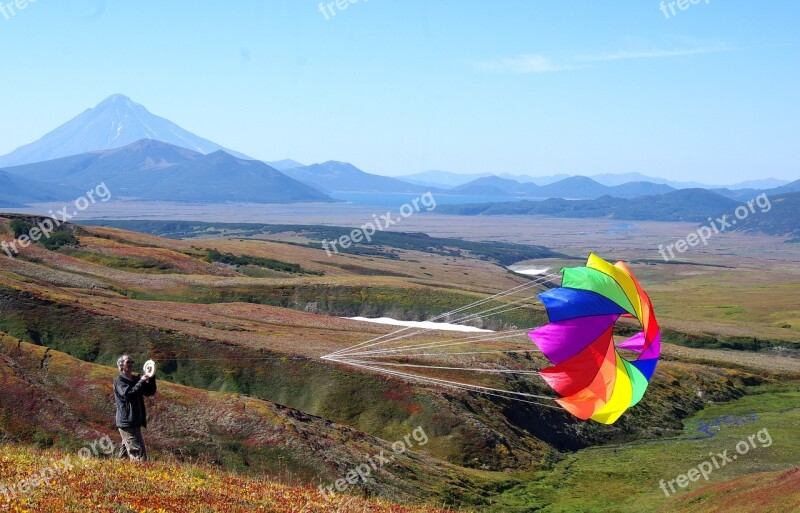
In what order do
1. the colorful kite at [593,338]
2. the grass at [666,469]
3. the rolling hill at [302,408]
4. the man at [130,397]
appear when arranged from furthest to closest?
the grass at [666,469] < the rolling hill at [302,408] < the colorful kite at [593,338] < the man at [130,397]

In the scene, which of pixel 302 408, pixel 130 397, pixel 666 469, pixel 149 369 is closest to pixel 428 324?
pixel 302 408

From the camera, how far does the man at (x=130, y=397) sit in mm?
18406

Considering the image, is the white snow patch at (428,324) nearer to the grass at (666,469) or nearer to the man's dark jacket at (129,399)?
the grass at (666,469)

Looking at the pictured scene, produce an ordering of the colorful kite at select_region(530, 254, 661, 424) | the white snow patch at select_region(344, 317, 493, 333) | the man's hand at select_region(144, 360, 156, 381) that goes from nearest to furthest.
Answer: the man's hand at select_region(144, 360, 156, 381) < the colorful kite at select_region(530, 254, 661, 424) < the white snow patch at select_region(344, 317, 493, 333)

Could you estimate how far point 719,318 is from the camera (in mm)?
120500

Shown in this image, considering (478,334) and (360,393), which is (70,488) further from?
(478,334)

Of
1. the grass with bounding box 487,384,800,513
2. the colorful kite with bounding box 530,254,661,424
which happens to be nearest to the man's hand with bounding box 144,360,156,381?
the colorful kite with bounding box 530,254,661,424

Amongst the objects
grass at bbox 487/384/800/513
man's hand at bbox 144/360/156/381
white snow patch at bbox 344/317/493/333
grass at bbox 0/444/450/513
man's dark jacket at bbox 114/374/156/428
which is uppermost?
man's hand at bbox 144/360/156/381

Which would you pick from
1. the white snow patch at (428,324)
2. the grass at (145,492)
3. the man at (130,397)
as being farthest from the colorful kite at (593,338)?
the white snow patch at (428,324)

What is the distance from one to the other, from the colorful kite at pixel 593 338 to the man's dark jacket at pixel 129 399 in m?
13.9

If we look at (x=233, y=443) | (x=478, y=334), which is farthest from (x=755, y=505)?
(x=478, y=334)

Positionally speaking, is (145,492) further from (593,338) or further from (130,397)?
(593,338)

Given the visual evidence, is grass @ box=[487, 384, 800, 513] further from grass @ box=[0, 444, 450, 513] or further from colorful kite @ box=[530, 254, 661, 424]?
grass @ box=[0, 444, 450, 513]

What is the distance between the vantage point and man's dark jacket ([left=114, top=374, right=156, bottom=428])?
18500 mm
